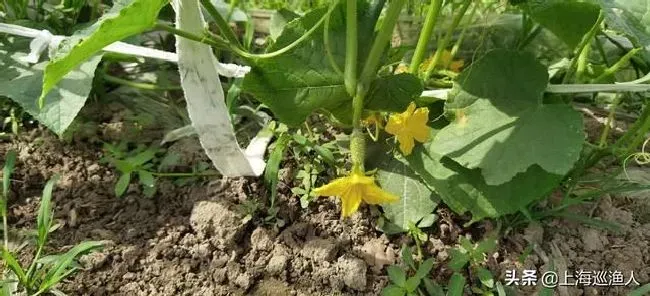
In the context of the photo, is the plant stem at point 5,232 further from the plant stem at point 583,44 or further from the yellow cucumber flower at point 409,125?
the plant stem at point 583,44

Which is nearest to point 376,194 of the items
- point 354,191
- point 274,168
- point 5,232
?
point 354,191

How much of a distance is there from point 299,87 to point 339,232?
0.31m

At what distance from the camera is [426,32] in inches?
59.3

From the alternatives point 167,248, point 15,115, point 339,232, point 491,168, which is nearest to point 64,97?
point 15,115

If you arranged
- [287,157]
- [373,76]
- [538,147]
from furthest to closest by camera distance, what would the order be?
1. [287,157]
2. [373,76]
3. [538,147]

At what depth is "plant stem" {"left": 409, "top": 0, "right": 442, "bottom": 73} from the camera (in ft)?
4.75

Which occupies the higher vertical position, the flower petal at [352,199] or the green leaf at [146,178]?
the flower petal at [352,199]

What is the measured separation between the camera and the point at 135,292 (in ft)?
4.52

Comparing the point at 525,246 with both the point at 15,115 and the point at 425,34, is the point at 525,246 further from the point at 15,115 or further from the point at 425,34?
the point at 15,115

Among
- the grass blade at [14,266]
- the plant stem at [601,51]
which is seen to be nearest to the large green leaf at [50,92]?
the grass blade at [14,266]

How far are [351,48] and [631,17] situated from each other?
19.6 inches

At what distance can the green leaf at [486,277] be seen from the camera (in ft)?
4.51

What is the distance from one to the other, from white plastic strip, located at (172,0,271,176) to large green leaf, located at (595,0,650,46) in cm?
73

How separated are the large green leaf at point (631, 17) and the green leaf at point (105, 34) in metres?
0.71
